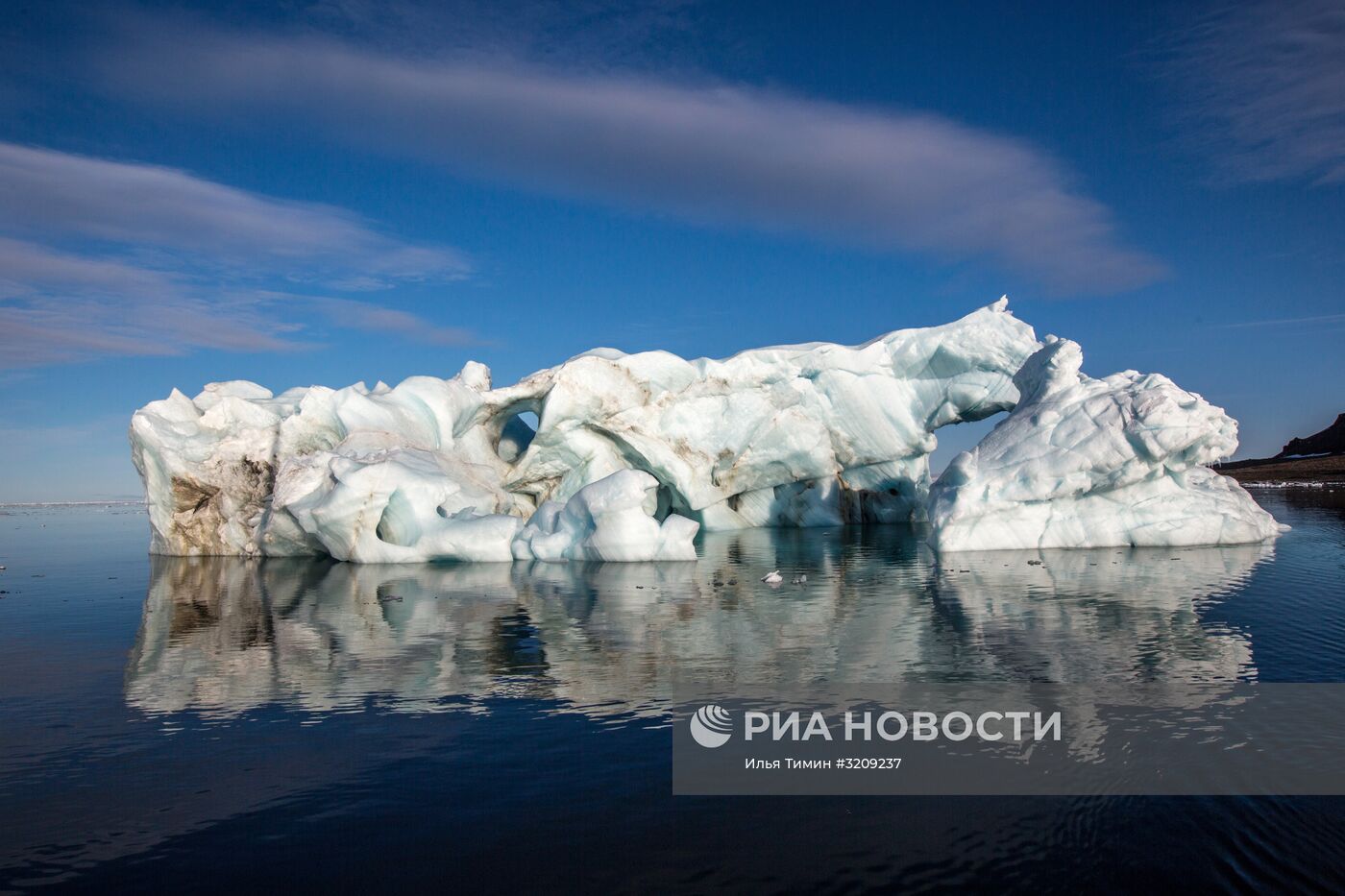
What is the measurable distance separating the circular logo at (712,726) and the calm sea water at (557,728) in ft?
1.09

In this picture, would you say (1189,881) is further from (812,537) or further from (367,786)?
(812,537)

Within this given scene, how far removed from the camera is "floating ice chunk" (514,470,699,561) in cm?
2117

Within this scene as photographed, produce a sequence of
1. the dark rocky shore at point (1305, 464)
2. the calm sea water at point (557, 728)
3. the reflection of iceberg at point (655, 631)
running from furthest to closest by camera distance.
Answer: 1. the dark rocky shore at point (1305, 464)
2. the reflection of iceberg at point (655, 631)
3. the calm sea water at point (557, 728)

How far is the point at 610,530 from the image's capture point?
70.4 ft

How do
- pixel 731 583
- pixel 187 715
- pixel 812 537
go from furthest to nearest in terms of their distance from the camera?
pixel 812 537 < pixel 731 583 < pixel 187 715

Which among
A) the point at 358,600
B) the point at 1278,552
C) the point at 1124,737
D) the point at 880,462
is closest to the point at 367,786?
the point at 1124,737

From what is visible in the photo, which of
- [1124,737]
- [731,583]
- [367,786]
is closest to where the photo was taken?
[367,786]

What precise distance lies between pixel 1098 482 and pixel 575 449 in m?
15.9

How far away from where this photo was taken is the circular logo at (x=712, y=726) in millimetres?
7312

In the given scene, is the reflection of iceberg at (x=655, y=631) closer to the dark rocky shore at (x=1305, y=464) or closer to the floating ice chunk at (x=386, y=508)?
the floating ice chunk at (x=386, y=508)

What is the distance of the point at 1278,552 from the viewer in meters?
20.4

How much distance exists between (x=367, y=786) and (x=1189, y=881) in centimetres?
513

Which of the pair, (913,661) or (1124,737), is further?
(913,661)

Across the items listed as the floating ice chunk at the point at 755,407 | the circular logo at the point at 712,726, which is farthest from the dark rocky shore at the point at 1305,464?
the circular logo at the point at 712,726
